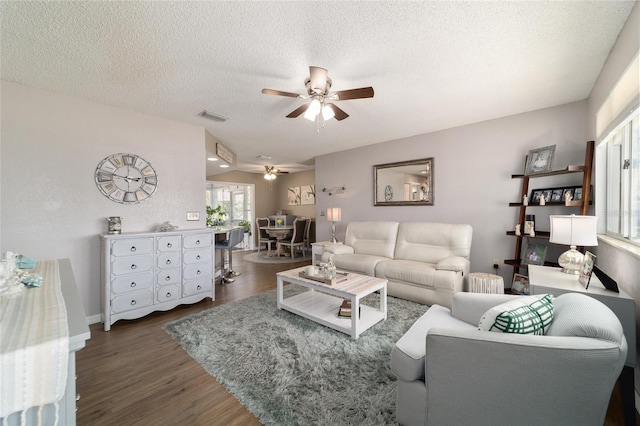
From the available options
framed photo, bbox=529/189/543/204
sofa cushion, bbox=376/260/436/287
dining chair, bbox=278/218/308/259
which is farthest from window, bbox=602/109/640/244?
dining chair, bbox=278/218/308/259

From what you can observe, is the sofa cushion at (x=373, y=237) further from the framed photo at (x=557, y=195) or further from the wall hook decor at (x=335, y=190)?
the framed photo at (x=557, y=195)

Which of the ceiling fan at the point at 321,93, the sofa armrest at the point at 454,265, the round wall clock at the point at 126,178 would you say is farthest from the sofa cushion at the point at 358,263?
the round wall clock at the point at 126,178

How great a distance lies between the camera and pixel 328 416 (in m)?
1.44

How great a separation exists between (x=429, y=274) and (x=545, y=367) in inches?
83.8

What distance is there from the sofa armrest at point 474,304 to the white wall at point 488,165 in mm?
2124

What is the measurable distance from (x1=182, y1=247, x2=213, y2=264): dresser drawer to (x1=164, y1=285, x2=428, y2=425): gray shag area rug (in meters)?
0.68

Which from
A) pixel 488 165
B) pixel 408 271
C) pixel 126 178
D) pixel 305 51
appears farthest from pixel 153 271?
pixel 488 165

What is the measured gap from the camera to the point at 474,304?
1.71m

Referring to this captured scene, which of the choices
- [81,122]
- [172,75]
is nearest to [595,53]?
[172,75]

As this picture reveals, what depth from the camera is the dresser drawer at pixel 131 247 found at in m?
2.61

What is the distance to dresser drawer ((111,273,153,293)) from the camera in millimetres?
2613

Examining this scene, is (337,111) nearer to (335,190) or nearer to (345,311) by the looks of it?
(345,311)

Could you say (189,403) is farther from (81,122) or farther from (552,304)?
(81,122)

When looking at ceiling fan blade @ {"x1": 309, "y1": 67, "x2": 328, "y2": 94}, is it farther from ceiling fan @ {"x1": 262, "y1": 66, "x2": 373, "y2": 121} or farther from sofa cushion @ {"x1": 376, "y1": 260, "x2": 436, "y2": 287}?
sofa cushion @ {"x1": 376, "y1": 260, "x2": 436, "y2": 287}
